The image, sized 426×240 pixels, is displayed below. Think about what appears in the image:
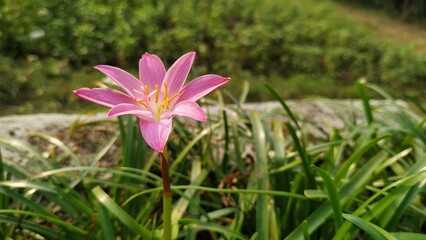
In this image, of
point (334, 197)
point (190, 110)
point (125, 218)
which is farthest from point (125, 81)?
point (334, 197)

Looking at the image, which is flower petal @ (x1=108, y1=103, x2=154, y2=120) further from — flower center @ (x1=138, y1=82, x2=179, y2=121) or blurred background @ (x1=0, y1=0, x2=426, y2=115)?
blurred background @ (x1=0, y1=0, x2=426, y2=115)

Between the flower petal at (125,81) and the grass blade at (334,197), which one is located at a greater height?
the flower petal at (125,81)

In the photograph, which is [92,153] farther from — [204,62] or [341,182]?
[204,62]

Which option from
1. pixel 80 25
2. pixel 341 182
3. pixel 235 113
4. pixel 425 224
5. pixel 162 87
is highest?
pixel 80 25

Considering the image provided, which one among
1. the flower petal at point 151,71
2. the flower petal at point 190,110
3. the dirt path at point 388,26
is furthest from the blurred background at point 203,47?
the flower petal at point 190,110

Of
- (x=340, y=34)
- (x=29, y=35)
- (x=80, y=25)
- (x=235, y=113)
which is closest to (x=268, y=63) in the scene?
(x=340, y=34)

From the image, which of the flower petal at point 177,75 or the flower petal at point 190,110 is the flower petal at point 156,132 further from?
the flower petal at point 177,75

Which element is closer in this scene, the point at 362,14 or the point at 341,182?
the point at 341,182
